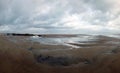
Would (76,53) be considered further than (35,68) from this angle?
Yes

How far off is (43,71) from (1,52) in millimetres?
735

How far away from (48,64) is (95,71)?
2.31ft

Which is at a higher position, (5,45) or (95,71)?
(5,45)

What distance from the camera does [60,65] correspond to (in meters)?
3.86

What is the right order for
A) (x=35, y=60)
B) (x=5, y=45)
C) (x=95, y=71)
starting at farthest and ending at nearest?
(x=5, y=45), (x=35, y=60), (x=95, y=71)

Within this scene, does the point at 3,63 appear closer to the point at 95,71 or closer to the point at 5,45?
the point at 5,45

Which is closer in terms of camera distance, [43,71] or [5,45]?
[43,71]

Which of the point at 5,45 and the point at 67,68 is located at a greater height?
the point at 5,45

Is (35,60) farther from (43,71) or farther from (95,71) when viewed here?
(95,71)

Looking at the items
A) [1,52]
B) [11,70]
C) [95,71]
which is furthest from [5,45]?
[95,71]

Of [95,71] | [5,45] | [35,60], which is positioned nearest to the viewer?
[95,71]

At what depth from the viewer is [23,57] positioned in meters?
3.92

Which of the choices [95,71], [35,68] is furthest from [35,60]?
[95,71]

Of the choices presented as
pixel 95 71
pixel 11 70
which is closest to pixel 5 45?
pixel 11 70
